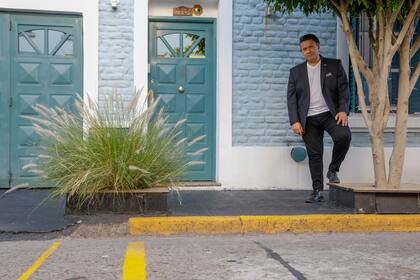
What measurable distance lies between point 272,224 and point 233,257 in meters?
1.30

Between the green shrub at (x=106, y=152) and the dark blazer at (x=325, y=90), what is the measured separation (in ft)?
5.31

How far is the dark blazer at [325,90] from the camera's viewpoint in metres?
6.68

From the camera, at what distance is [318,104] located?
676 cm

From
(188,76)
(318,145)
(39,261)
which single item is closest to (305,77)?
(318,145)

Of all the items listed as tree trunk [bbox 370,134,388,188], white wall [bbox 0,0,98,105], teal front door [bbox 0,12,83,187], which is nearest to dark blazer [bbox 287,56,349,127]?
tree trunk [bbox 370,134,388,188]

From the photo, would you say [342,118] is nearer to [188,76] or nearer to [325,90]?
[325,90]

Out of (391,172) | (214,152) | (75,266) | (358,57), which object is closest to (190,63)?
(214,152)

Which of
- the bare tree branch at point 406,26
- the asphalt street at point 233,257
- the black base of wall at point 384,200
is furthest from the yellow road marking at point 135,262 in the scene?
the bare tree branch at point 406,26

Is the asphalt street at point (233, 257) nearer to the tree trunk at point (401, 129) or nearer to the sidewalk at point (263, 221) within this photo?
the sidewalk at point (263, 221)

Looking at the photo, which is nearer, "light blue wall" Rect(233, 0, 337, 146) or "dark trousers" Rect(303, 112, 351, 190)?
"dark trousers" Rect(303, 112, 351, 190)

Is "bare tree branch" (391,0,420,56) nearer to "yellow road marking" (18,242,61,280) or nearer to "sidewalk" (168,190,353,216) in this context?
"sidewalk" (168,190,353,216)

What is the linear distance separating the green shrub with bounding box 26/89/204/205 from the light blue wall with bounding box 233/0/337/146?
2434mm

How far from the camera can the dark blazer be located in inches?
263

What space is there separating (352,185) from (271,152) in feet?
6.45
